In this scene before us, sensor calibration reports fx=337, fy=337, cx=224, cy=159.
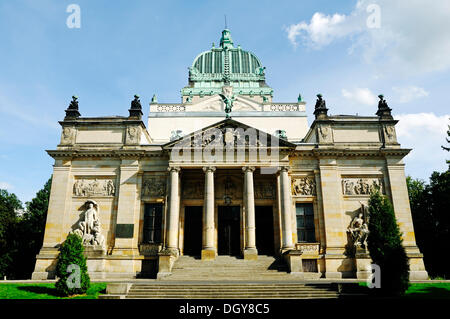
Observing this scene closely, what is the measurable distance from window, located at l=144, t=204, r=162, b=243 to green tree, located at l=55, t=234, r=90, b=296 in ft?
27.1

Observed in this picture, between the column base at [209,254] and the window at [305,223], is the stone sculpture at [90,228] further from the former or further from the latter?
the window at [305,223]

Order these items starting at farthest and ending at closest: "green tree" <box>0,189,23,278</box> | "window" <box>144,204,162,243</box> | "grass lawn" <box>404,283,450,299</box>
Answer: "green tree" <box>0,189,23,278</box>
"window" <box>144,204,162,243</box>
"grass lawn" <box>404,283,450,299</box>

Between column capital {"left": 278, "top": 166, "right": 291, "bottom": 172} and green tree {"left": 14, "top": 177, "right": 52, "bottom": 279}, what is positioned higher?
column capital {"left": 278, "top": 166, "right": 291, "bottom": 172}

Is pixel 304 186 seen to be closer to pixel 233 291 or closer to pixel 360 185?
pixel 360 185

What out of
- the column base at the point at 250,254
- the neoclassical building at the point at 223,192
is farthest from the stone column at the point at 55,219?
the column base at the point at 250,254

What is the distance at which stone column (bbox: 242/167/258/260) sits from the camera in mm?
24833

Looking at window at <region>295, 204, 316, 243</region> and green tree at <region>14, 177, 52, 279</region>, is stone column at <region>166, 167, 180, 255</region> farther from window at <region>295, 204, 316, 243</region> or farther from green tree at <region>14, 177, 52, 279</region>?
green tree at <region>14, 177, 52, 279</region>

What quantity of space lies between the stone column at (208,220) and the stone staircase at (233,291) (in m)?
6.22

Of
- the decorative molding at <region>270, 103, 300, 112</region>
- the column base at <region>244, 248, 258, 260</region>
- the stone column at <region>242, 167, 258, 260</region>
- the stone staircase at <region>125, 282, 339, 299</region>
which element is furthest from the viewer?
the decorative molding at <region>270, 103, 300, 112</region>

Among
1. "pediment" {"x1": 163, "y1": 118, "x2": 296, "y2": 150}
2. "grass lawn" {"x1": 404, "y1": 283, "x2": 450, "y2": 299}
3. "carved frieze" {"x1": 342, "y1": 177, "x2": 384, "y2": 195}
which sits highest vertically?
"pediment" {"x1": 163, "y1": 118, "x2": 296, "y2": 150}

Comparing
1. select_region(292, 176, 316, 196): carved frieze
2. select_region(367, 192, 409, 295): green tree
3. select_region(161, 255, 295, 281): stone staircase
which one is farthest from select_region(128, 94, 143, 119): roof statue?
select_region(367, 192, 409, 295): green tree

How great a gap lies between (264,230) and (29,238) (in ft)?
108
